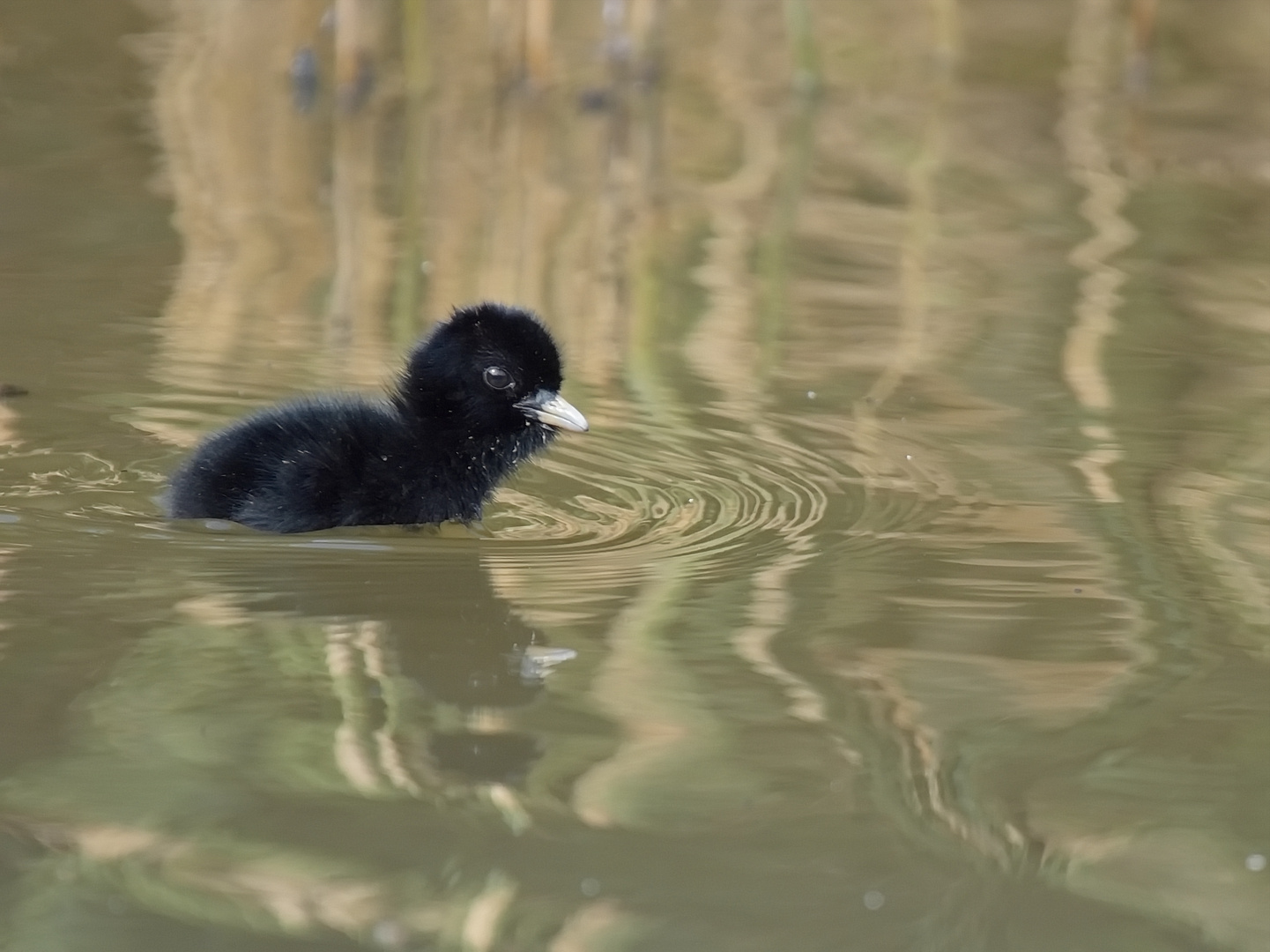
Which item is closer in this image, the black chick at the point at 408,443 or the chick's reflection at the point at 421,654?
the chick's reflection at the point at 421,654

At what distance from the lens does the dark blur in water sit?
313 cm

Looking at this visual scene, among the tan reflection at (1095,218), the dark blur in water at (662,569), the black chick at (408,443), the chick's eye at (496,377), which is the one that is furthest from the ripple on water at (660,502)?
the tan reflection at (1095,218)

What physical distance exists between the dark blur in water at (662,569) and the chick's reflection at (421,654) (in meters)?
0.01

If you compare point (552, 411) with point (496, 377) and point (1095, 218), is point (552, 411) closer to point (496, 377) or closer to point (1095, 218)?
point (496, 377)

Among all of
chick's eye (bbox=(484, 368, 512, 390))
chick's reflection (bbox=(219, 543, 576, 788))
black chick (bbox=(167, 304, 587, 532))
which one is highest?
chick's eye (bbox=(484, 368, 512, 390))

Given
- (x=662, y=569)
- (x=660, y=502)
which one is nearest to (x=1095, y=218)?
(x=660, y=502)

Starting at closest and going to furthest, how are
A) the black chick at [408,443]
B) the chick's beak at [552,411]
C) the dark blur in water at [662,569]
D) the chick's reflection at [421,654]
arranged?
the dark blur in water at [662,569] → the chick's reflection at [421,654] → the black chick at [408,443] → the chick's beak at [552,411]

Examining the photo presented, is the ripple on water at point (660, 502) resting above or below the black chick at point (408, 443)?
below

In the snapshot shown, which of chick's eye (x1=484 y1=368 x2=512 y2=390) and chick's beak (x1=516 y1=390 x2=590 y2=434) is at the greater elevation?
chick's eye (x1=484 y1=368 x2=512 y2=390)

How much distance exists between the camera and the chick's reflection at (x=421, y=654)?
11.7ft

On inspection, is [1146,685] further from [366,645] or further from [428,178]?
[428,178]

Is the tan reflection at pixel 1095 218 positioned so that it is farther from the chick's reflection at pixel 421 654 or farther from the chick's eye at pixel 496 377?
the chick's reflection at pixel 421 654

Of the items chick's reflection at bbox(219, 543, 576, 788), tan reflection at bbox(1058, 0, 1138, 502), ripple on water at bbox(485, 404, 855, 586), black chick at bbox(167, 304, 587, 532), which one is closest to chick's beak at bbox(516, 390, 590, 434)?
black chick at bbox(167, 304, 587, 532)

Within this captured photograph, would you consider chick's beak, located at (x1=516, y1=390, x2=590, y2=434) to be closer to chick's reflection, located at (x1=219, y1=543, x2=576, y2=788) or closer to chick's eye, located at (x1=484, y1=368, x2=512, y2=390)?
chick's eye, located at (x1=484, y1=368, x2=512, y2=390)
